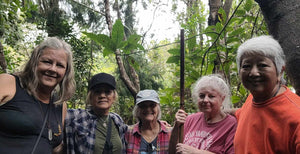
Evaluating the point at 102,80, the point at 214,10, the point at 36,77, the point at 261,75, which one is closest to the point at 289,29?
the point at 261,75

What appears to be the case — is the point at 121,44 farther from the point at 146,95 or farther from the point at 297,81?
the point at 297,81

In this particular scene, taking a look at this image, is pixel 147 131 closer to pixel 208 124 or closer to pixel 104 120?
pixel 104 120

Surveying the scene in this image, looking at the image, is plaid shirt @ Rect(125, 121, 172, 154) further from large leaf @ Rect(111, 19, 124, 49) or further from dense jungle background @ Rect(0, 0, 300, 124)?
large leaf @ Rect(111, 19, 124, 49)

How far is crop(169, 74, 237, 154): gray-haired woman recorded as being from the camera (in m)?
1.61

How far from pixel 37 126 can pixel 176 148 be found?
1006mm

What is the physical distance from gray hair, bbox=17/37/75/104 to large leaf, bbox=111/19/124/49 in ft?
1.58

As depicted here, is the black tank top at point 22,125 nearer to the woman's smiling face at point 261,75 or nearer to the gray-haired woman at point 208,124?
the gray-haired woman at point 208,124

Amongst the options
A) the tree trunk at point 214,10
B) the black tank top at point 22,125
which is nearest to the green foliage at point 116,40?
the black tank top at point 22,125

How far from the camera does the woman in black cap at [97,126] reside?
6.53 ft

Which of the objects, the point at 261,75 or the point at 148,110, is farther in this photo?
the point at 148,110

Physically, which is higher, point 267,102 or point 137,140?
point 267,102

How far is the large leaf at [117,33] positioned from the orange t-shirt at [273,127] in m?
0.97

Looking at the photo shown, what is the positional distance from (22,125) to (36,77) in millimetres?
363

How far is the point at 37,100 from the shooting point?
160 cm
